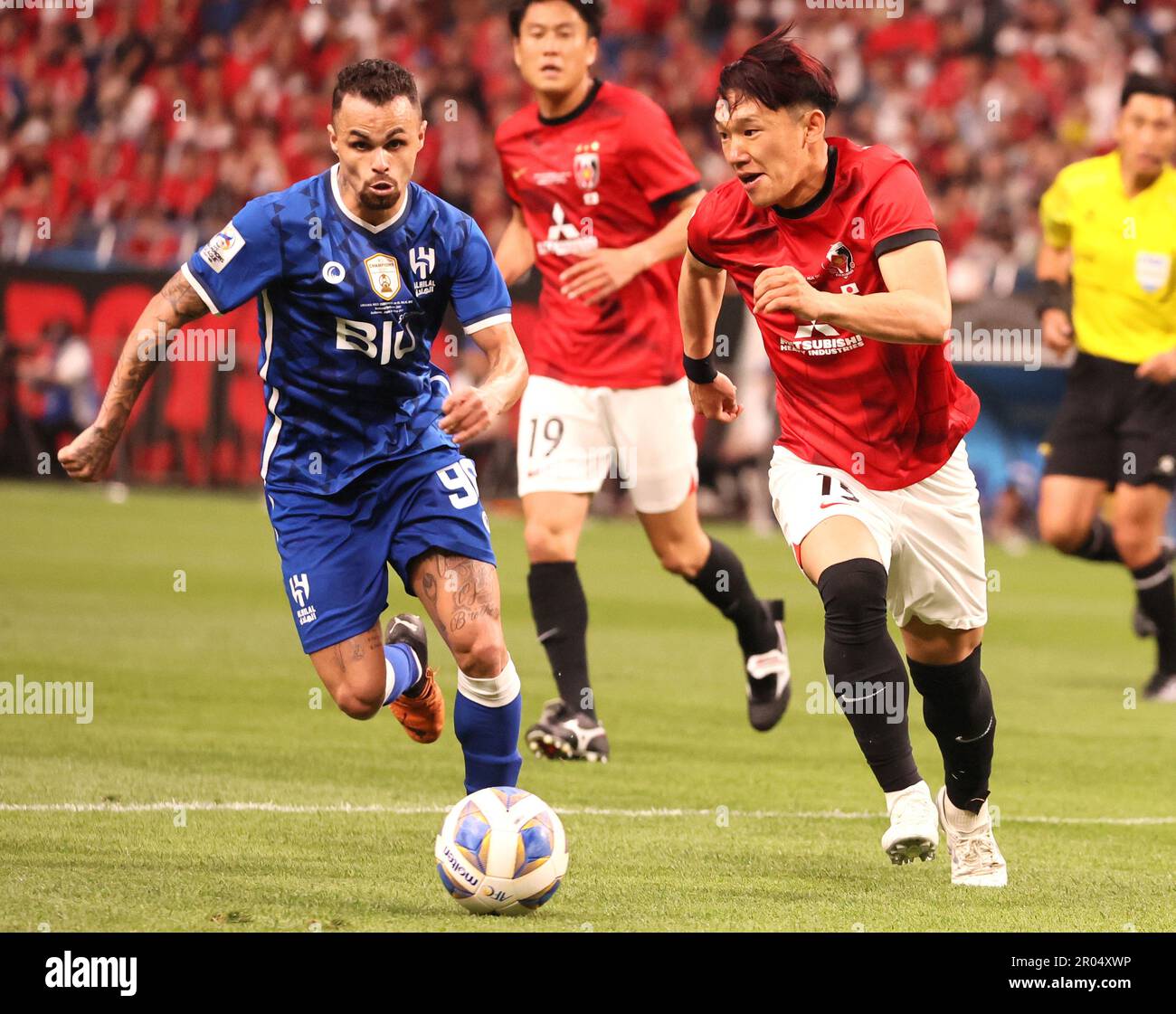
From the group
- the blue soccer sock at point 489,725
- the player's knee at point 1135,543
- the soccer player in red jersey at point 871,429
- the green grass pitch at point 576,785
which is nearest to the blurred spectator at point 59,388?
the green grass pitch at point 576,785

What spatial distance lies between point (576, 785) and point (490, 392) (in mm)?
2206

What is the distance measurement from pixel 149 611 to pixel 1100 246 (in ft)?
19.7

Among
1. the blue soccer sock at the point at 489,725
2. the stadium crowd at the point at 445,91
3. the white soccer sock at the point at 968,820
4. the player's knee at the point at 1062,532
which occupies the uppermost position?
the stadium crowd at the point at 445,91

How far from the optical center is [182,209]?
22.7m

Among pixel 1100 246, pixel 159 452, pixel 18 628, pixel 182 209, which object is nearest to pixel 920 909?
pixel 1100 246

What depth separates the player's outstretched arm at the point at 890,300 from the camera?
5051 millimetres

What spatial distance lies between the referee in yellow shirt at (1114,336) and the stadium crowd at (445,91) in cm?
1038

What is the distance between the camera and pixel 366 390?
6078 mm

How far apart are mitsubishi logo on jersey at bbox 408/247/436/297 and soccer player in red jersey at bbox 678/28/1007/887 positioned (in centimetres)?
78

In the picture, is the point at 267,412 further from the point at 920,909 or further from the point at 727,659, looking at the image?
the point at 727,659

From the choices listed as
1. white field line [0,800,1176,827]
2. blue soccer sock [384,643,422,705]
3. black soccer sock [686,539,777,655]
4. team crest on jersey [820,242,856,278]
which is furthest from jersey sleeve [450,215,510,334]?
black soccer sock [686,539,777,655]

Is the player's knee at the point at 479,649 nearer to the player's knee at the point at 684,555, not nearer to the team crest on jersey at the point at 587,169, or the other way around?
the player's knee at the point at 684,555

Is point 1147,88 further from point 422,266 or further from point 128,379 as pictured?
point 128,379
